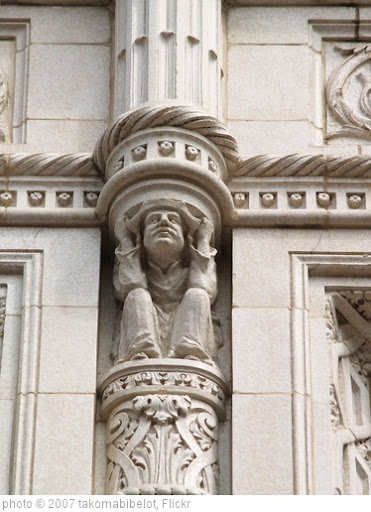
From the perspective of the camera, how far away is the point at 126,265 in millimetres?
13531

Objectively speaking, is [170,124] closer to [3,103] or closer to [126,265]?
[126,265]

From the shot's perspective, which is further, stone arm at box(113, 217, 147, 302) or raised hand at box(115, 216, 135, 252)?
raised hand at box(115, 216, 135, 252)

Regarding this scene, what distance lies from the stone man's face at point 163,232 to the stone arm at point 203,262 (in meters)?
0.09

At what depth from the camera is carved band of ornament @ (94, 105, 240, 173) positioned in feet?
45.1

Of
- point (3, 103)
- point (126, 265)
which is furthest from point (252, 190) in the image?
point (3, 103)

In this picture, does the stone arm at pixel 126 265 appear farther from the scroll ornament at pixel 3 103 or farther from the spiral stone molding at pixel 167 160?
the scroll ornament at pixel 3 103

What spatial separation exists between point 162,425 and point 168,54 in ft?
8.14

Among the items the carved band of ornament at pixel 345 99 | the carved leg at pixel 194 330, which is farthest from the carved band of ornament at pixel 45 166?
the carved band of ornament at pixel 345 99

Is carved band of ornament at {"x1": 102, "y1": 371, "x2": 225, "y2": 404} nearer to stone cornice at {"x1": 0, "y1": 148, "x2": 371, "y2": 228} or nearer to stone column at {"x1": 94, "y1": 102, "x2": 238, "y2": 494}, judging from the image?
stone column at {"x1": 94, "y1": 102, "x2": 238, "y2": 494}

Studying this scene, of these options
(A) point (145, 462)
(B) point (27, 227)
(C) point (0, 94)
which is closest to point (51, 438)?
(A) point (145, 462)

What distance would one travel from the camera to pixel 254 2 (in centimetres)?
1485

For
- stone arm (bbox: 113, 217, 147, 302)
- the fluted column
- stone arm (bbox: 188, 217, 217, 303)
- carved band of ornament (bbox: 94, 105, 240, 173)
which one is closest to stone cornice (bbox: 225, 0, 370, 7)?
the fluted column

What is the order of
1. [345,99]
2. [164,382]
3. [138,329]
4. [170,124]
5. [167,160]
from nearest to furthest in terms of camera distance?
[164,382] < [138,329] < [167,160] < [170,124] < [345,99]

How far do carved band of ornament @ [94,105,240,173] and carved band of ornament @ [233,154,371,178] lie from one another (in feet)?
0.47
